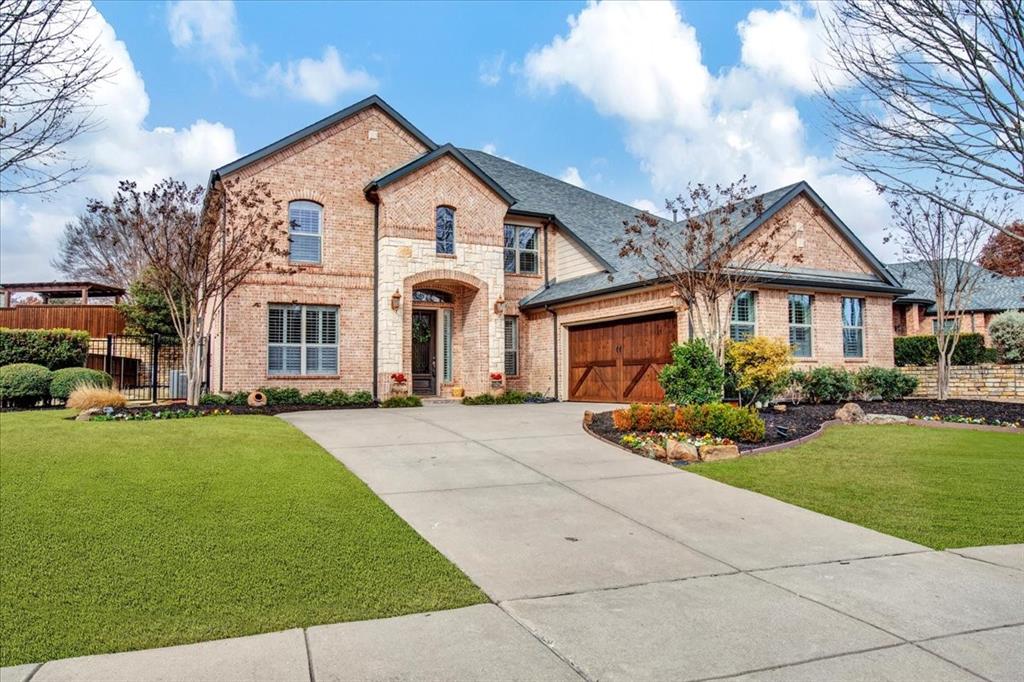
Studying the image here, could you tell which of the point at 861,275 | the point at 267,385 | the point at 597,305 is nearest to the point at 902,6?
the point at 597,305

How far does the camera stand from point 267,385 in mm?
17109

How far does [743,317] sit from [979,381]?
7847 mm

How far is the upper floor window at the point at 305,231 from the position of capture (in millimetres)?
17828

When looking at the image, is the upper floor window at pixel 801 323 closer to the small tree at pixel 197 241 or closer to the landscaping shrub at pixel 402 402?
the landscaping shrub at pixel 402 402

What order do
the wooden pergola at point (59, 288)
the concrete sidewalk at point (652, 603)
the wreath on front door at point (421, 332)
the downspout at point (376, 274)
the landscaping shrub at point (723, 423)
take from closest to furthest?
the concrete sidewalk at point (652, 603), the landscaping shrub at point (723, 423), the downspout at point (376, 274), the wreath on front door at point (421, 332), the wooden pergola at point (59, 288)

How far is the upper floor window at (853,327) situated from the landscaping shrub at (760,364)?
5193 millimetres

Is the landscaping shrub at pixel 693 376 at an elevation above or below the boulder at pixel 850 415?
above

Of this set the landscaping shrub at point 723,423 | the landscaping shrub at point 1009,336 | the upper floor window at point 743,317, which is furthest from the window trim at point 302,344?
the landscaping shrub at point 1009,336

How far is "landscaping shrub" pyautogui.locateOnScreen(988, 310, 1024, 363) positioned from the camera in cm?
2392

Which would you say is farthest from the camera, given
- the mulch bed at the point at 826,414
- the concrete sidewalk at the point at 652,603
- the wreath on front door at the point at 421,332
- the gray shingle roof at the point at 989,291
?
the gray shingle roof at the point at 989,291

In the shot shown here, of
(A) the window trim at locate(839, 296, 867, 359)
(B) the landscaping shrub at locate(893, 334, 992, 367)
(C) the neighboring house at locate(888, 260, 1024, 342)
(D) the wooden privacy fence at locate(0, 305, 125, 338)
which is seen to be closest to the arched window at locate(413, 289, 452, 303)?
(A) the window trim at locate(839, 296, 867, 359)

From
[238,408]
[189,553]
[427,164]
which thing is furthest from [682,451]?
[427,164]

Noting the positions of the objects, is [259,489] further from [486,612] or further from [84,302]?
[84,302]

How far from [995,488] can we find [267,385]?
49.1 feet
